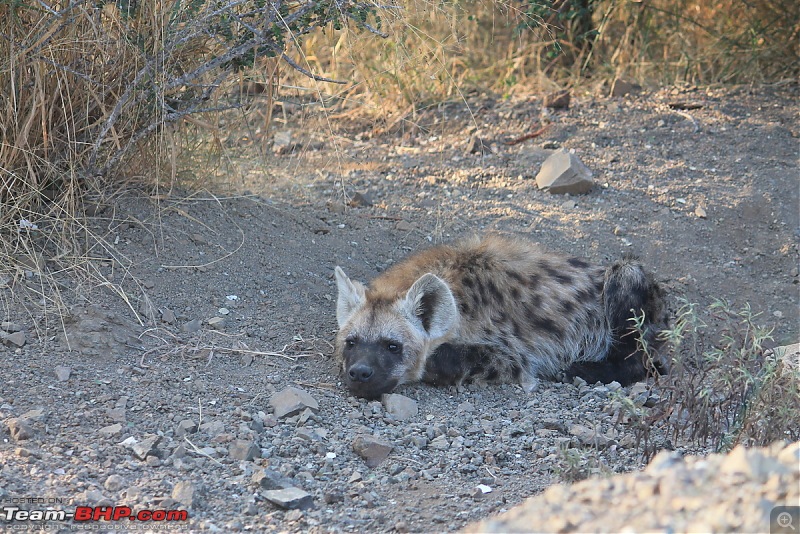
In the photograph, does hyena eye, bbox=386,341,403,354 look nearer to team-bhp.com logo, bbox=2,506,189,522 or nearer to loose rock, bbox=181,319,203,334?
loose rock, bbox=181,319,203,334

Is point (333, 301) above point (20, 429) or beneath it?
beneath

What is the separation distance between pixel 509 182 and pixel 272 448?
3.13 meters

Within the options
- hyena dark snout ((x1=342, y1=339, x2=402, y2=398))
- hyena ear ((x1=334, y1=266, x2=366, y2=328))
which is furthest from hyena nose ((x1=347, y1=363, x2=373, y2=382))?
hyena ear ((x1=334, y1=266, x2=366, y2=328))

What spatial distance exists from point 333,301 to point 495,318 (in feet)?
2.71

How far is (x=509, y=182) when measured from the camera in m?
5.95

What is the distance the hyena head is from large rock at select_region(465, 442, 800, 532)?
1.90 m

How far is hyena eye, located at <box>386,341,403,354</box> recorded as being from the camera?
413 centimetres

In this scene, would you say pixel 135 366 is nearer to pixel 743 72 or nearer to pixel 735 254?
pixel 735 254

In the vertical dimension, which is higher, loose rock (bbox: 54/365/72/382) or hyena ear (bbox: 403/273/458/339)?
hyena ear (bbox: 403/273/458/339)

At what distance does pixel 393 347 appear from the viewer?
4.14 meters

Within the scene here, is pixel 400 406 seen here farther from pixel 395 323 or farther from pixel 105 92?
pixel 105 92

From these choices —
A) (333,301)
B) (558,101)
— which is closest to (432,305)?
(333,301)

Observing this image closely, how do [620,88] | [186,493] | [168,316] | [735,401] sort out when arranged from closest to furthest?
[186,493] < [735,401] < [168,316] < [620,88]

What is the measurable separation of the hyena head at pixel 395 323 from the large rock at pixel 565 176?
70.8 inches
